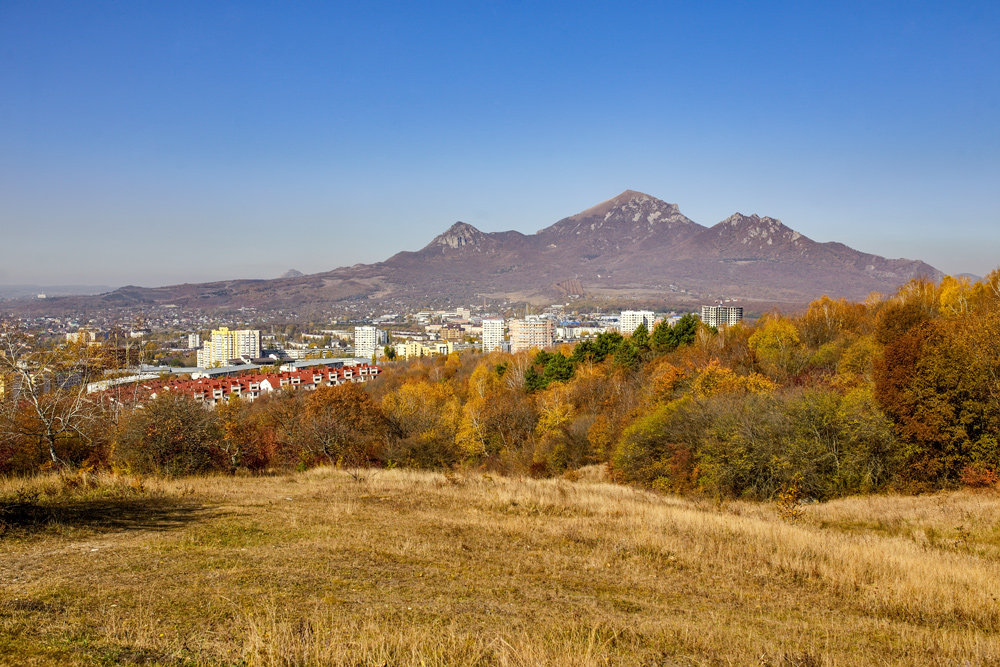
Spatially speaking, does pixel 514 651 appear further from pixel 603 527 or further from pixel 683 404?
pixel 683 404

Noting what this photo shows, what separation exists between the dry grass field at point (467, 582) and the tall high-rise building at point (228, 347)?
6094 inches

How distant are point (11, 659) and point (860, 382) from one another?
35.7 metres

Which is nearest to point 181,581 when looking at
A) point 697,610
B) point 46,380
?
point 697,610

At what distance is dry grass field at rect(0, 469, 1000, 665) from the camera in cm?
603

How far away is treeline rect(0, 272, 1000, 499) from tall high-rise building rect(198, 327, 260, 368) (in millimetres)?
121925

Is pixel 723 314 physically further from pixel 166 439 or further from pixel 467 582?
pixel 467 582

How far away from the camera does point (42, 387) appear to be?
20781 millimetres

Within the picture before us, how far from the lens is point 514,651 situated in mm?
5789

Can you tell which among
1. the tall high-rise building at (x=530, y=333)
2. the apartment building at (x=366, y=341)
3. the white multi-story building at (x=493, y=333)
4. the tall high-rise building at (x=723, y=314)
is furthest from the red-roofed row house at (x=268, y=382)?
the tall high-rise building at (x=723, y=314)

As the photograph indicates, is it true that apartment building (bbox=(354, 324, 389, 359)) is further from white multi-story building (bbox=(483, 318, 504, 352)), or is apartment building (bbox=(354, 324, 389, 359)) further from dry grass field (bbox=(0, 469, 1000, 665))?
dry grass field (bbox=(0, 469, 1000, 665))

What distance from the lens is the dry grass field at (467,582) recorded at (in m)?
6.03

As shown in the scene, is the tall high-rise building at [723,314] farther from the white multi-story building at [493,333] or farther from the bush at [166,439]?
the bush at [166,439]

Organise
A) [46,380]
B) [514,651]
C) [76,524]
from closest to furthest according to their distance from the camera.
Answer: [514,651]
[76,524]
[46,380]

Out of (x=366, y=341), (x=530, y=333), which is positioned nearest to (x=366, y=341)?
(x=366, y=341)
